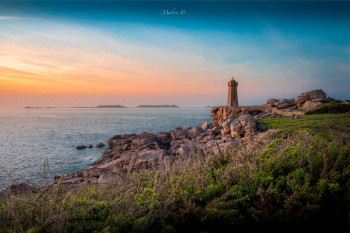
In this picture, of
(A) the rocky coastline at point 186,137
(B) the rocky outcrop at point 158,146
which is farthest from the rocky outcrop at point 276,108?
(B) the rocky outcrop at point 158,146

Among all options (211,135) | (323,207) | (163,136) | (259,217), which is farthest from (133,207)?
(163,136)

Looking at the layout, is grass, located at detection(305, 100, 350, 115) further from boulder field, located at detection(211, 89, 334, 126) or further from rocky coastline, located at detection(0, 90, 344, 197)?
boulder field, located at detection(211, 89, 334, 126)

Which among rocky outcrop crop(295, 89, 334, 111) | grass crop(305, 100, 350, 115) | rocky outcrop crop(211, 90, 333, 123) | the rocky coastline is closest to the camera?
the rocky coastline

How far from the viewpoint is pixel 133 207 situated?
8.00 ft

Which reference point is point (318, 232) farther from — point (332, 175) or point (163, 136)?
point (163, 136)

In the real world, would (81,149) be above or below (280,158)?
below

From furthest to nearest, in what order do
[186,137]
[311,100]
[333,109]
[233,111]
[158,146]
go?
[233,111] → [311,100] → [186,137] → [333,109] → [158,146]

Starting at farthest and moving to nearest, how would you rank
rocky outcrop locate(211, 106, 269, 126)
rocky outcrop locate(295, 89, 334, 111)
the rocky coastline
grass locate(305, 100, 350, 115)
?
rocky outcrop locate(211, 106, 269, 126) → rocky outcrop locate(295, 89, 334, 111) → grass locate(305, 100, 350, 115) → the rocky coastline

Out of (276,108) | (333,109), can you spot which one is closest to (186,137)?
(276,108)

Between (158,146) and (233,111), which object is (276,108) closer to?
(233,111)

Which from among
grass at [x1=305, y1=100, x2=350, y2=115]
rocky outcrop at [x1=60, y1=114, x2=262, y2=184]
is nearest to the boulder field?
grass at [x1=305, y1=100, x2=350, y2=115]

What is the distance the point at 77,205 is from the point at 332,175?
144 inches

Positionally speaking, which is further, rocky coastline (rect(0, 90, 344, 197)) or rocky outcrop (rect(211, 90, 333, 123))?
rocky outcrop (rect(211, 90, 333, 123))

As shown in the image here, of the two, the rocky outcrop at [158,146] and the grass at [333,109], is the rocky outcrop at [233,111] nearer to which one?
the rocky outcrop at [158,146]
